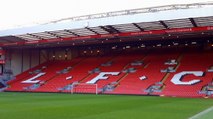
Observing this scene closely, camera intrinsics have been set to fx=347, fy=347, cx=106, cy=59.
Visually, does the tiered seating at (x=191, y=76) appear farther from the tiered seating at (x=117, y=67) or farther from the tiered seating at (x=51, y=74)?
the tiered seating at (x=51, y=74)

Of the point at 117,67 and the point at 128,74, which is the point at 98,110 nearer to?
the point at 128,74

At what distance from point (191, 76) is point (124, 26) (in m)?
8.36

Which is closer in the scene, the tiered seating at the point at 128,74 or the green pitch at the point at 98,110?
the green pitch at the point at 98,110

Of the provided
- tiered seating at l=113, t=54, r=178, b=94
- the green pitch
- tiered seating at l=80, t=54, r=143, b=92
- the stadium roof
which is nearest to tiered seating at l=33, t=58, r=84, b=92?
tiered seating at l=80, t=54, r=143, b=92

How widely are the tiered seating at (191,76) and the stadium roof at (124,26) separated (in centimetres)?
473

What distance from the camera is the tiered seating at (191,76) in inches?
1214

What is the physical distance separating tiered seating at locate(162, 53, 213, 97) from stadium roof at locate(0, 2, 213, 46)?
4.73 metres

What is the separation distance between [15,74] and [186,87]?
78.1 feet

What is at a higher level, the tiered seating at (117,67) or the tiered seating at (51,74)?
the tiered seating at (117,67)

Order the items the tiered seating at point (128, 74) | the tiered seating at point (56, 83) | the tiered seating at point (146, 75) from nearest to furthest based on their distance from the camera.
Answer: the tiered seating at point (128, 74)
the tiered seating at point (146, 75)
the tiered seating at point (56, 83)

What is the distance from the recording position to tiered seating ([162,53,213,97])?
1214 inches

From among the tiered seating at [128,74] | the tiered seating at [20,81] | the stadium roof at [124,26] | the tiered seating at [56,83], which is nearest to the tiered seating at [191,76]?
the tiered seating at [128,74]

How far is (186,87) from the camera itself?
3177 cm

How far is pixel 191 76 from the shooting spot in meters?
33.9
